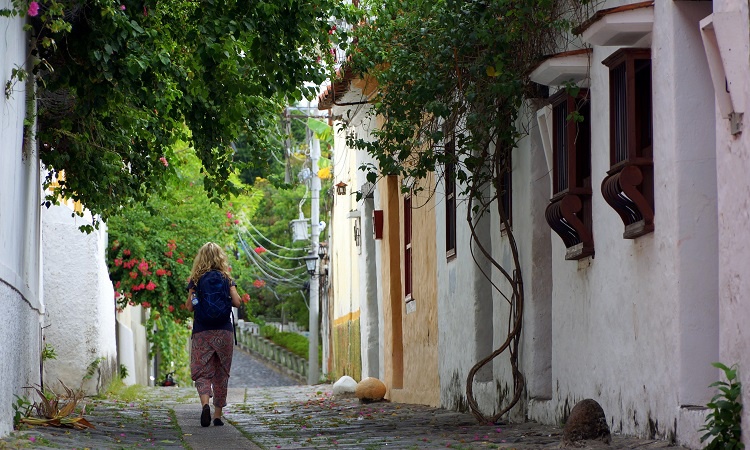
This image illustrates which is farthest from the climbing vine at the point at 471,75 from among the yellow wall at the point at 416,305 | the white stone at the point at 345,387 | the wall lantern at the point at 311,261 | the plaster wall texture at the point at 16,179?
the wall lantern at the point at 311,261

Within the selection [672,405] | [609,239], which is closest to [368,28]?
[609,239]

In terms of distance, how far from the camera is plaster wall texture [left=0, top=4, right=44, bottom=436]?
8523 mm

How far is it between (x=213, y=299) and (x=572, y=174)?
3863 mm

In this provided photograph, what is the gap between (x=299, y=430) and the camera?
1105 cm

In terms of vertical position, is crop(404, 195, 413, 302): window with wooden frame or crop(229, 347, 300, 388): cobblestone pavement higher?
crop(404, 195, 413, 302): window with wooden frame

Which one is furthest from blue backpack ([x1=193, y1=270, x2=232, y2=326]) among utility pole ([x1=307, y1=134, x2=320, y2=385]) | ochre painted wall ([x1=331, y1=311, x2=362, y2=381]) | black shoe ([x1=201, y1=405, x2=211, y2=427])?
utility pole ([x1=307, y1=134, x2=320, y2=385])

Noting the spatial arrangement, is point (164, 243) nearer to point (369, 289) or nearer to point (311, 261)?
point (369, 289)

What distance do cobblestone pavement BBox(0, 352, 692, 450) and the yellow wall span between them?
0.57m

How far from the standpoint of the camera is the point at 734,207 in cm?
630

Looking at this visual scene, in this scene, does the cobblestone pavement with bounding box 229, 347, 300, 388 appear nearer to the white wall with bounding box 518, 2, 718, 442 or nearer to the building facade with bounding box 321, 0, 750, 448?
the building facade with bounding box 321, 0, 750, 448

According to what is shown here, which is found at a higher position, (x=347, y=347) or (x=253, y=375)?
(x=347, y=347)

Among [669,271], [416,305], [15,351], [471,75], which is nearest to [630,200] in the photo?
[669,271]

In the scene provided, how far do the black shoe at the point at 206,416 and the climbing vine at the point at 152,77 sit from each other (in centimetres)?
236

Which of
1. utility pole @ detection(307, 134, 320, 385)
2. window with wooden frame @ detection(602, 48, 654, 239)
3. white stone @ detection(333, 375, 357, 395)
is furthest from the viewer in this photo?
utility pole @ detection(307, 134, 320, 385)
